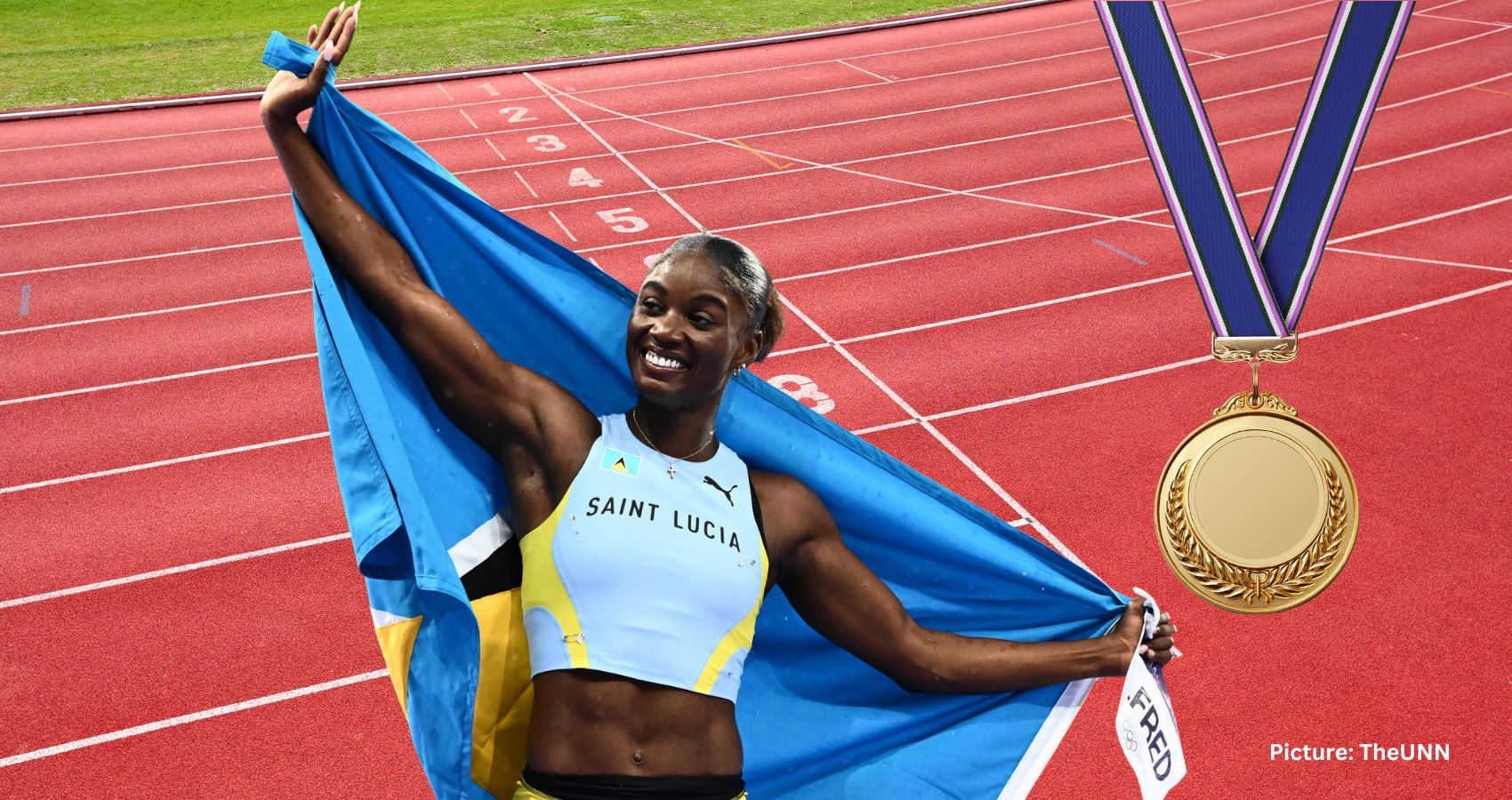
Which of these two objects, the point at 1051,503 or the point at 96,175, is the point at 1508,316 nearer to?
the point at 1051,503

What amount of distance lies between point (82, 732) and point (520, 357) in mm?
2844

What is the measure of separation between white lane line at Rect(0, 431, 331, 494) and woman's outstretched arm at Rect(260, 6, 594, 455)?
4230mm

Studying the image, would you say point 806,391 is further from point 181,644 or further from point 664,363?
point 664,363

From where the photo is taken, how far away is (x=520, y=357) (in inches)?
131

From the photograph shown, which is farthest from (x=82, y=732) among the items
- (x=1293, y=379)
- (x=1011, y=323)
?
(x=1293, y=379)

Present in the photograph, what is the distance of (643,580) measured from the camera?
2758 mm

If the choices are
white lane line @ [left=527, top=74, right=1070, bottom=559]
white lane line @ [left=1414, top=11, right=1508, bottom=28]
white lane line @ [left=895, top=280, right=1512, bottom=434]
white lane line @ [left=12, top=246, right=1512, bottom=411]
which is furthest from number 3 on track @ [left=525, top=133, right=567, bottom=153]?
white lane line @ [left=1414, top=11, right=1508, bottom=28]

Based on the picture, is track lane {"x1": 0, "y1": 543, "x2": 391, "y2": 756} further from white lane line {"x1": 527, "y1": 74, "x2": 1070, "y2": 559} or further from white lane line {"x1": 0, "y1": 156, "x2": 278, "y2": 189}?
white lane line {"x1": 0, "y1": 156, "x2": 278, "y2": 189}

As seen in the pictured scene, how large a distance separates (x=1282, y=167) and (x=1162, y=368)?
5532 mm

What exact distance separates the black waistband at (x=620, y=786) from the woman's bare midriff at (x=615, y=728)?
0.01 m

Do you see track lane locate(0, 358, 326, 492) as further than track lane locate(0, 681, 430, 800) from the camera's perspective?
Yes

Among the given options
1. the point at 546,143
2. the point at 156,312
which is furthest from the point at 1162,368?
the point at 546,143

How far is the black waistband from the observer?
270cm

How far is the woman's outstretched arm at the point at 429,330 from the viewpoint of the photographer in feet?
9.53
